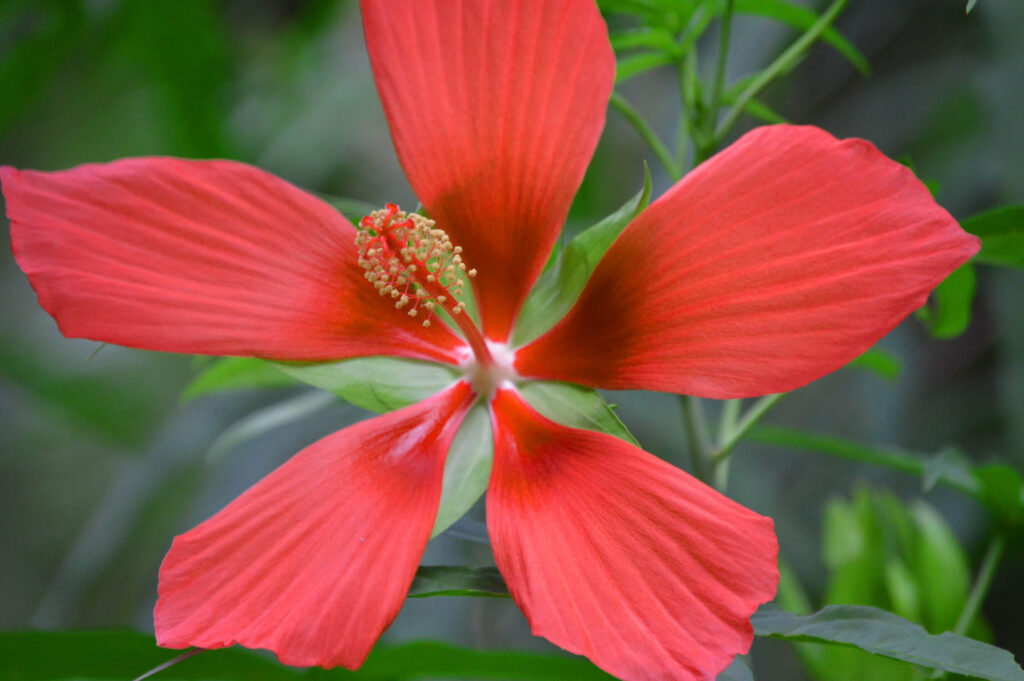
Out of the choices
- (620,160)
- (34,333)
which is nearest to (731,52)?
(620,160)

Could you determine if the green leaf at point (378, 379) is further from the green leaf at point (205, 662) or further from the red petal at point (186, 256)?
the green leaf at point (205, 662)

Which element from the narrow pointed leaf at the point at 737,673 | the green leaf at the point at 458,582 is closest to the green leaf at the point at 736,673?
the narrow pointed leaf at the point at 737,673

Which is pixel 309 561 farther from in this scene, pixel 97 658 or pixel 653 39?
pixel 653 39

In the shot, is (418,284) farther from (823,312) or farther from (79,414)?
(79,414)

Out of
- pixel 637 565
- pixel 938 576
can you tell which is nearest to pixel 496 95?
pixel 637 565

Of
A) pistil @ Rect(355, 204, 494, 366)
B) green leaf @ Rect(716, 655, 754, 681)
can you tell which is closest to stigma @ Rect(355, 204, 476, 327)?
pistil @ Rect(355, 204, 494, 366)
